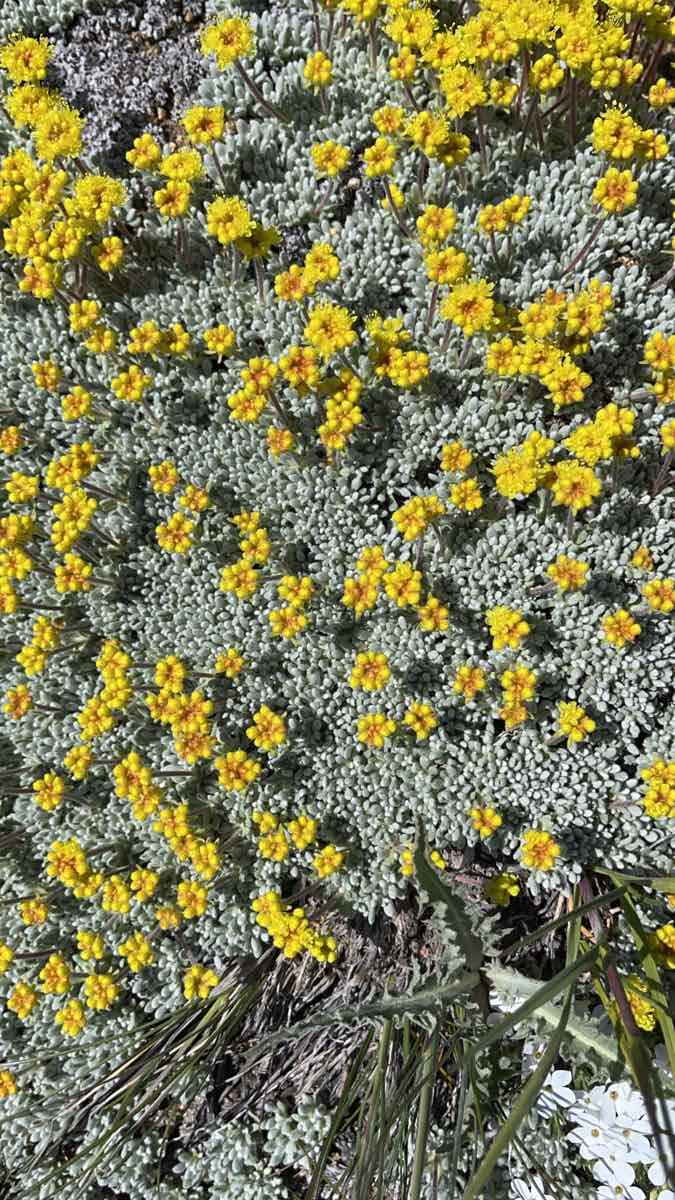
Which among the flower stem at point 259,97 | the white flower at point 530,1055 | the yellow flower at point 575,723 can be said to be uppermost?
the flower stem at point 259,97

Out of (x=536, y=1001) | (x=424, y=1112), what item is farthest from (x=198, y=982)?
(x=536, y=1001)

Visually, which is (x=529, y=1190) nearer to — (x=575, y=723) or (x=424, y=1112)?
(x=424, y=1112)

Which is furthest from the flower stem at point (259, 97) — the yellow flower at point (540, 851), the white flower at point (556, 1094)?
the white flower at point (556, 1094)

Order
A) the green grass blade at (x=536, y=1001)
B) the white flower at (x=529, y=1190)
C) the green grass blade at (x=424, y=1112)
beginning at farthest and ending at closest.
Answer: the white flower at (x=529, y=1190) → the green grass blade at (x=424, y=1112) → the green grass blade at (x=536, y=1001)

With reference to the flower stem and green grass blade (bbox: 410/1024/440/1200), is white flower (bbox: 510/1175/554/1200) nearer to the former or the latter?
green grass blade (bbox: 410/1024/440/1200)

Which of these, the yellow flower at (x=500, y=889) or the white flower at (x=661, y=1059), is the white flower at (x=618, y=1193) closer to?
the white flower at (x=661, y=1059)

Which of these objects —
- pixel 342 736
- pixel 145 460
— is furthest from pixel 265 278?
pixel 342 736
